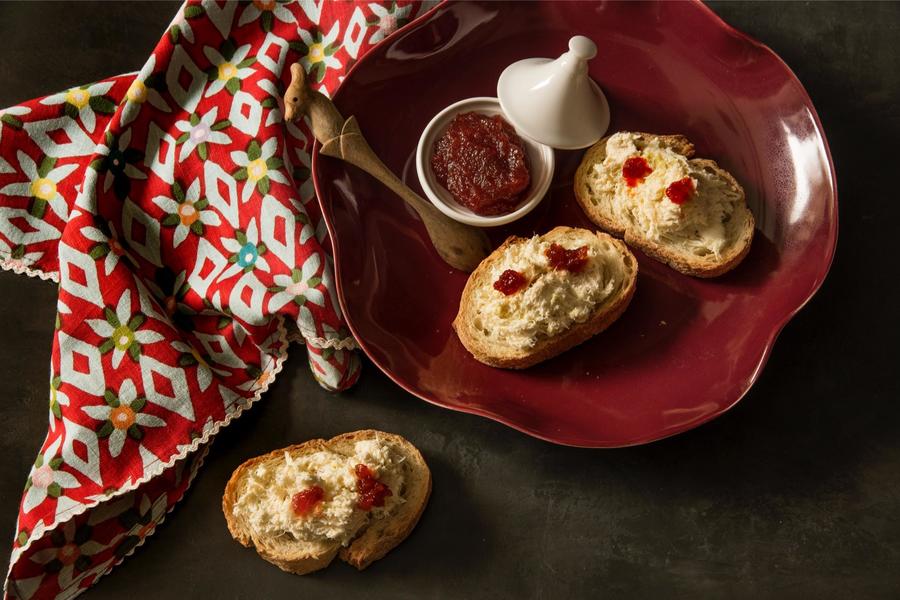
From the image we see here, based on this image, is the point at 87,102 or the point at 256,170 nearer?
the point at 256,170

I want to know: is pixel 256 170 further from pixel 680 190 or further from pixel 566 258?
pixel 680 190

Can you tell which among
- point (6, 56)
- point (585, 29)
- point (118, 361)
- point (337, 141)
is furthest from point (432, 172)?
point (6, 56)

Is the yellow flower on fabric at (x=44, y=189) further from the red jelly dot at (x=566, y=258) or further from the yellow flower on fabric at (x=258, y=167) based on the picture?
the red jelly dot at (x=566, y=258)

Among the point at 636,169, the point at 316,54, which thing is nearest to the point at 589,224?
the point at 636,169

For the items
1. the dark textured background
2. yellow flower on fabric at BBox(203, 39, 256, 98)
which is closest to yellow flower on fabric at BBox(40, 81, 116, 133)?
yellow flower on fabric at BBox(203, 39, 256, 98)

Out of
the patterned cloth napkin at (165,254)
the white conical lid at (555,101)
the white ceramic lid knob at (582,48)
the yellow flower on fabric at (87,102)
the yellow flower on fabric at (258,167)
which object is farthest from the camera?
the yellow flower on fabric at (87,102)


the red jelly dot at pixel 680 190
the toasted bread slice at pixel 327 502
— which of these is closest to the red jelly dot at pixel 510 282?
the red jelly dot at pixel 680 190
